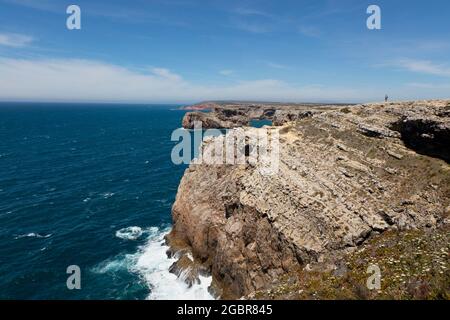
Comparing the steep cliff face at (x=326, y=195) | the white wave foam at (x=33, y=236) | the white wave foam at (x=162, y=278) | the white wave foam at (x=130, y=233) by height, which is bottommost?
the white wave foam at (x=162, y=278)

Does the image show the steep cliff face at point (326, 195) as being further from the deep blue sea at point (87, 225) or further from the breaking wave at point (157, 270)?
A: the deep blue sea at point (87, 225)

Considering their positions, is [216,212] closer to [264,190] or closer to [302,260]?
[264,190]

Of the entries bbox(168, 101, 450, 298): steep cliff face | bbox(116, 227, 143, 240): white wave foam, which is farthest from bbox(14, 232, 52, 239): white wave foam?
bbox(168, 101, 450, 298): steep cliff face

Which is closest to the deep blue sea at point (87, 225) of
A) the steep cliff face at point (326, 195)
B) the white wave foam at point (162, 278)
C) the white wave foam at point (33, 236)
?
the white wave foam at point (33, 236)

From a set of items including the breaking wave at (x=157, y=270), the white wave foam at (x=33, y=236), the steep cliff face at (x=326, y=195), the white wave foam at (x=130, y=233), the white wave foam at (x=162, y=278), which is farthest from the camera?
the white wave foam at (x=130, y=233)

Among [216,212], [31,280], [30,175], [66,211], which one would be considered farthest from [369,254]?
[30,175]

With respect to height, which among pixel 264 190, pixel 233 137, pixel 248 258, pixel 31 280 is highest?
pixel 233 137
